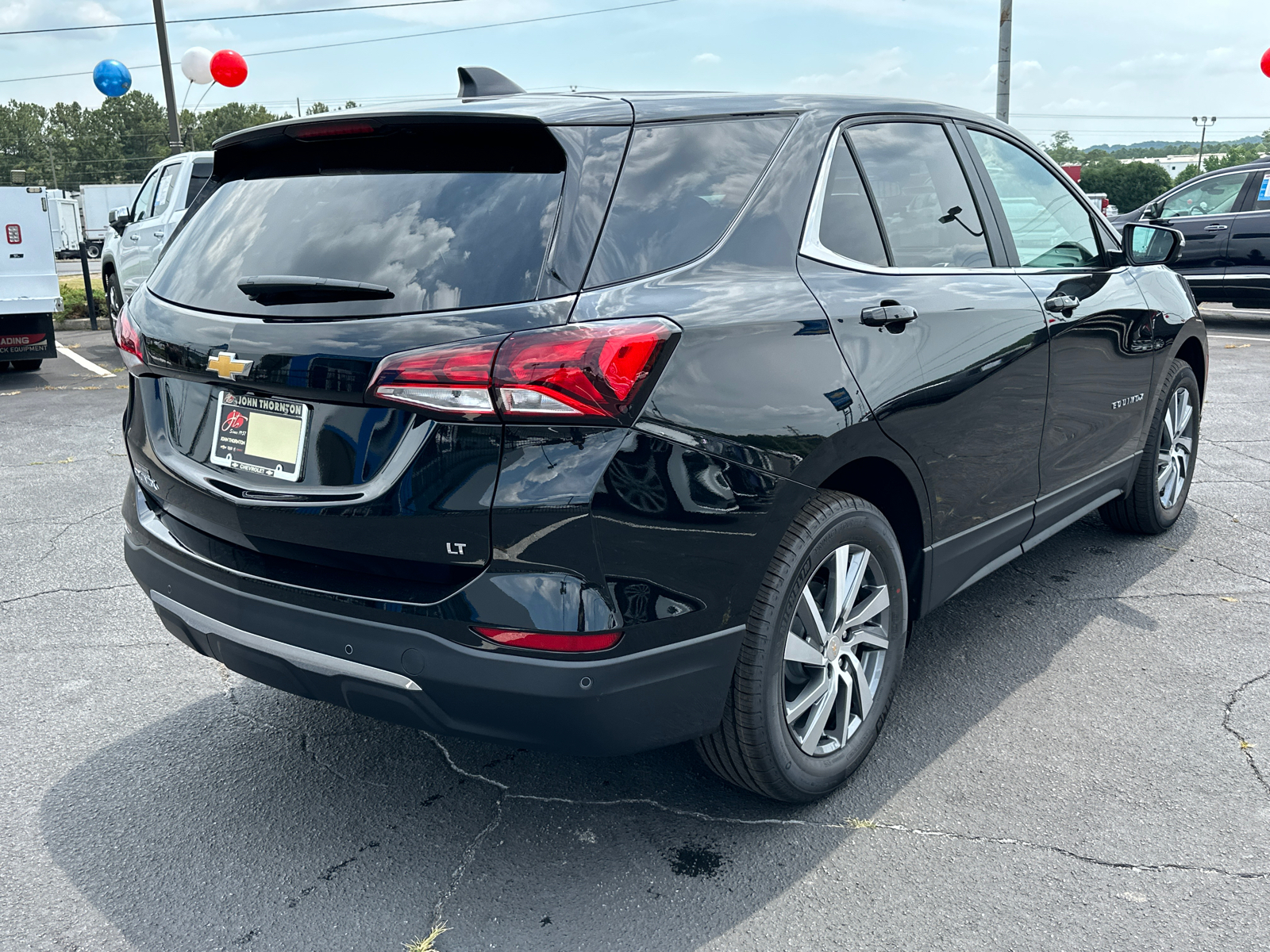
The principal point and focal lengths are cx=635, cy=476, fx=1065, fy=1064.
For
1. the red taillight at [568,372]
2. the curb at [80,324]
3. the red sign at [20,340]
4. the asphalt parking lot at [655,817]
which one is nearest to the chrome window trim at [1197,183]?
the asphalt parking lot at [655,817]

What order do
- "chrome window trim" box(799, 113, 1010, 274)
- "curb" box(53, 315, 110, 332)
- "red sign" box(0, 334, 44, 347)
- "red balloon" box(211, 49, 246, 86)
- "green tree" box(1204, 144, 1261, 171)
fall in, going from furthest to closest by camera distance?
"green tree" box(1204, 144, 1261, 171) < "red balloon" box(211, 49, 246, 86) < "curb" box(53, 315, 110, 332) < "red sign" box(0, 334, 44, 347) < "chrome window trim" box(799, 113, 1010, 274)

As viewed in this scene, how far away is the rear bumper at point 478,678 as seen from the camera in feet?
6.97

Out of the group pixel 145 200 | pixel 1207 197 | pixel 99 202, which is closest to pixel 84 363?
pixel 145 200

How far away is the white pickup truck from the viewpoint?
39.3ft

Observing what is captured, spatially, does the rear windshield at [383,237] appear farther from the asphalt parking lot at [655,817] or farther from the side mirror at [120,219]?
the side mirror at [120,219]

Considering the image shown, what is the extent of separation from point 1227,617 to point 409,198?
3380 millimetres

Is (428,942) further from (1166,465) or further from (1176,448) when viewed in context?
(1176,448)

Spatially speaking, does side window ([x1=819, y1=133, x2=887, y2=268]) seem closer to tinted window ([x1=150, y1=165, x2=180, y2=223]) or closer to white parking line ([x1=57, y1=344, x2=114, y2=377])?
white parking line ([x1=57, y1=344, x2=114, y2=377])

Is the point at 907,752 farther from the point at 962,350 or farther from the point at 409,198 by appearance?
the point at 409,198

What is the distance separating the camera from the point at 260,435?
233cm

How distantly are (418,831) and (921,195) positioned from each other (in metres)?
2.27

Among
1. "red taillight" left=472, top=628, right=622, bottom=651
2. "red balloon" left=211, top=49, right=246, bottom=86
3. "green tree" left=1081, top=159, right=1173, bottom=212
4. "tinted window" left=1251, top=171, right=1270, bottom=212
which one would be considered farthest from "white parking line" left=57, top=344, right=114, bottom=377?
"green tree" left=1081, top=159, right=1173, bottom=212

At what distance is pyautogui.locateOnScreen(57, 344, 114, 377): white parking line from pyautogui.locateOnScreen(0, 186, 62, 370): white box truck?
20.9 inches

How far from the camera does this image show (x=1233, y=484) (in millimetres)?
5914
